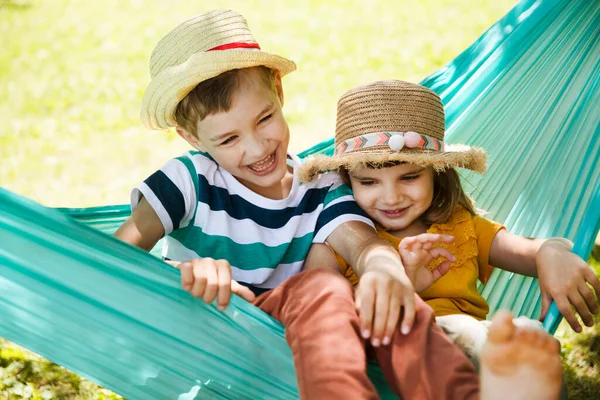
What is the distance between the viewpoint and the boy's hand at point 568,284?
1650mm

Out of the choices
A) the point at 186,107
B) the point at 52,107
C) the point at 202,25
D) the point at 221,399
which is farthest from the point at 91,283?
the point at 52,107

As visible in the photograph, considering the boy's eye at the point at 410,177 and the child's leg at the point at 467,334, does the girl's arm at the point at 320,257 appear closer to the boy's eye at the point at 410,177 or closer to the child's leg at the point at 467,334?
the boy's eye at the point at 410,177

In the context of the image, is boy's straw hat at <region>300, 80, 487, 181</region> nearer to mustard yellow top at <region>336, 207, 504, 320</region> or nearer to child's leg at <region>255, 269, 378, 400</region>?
mustard yellow top at <region>336, 207, 504, 320</region>

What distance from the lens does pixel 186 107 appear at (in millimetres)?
1853

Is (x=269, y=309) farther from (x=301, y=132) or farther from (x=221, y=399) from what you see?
(x=301, y=132)

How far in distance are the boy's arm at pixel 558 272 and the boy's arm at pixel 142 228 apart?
88 cm

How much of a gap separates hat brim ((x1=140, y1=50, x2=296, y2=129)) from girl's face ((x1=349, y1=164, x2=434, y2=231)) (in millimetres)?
375

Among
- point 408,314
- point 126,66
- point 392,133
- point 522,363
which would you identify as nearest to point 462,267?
point 392,133

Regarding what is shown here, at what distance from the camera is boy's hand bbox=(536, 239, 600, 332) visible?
5.41 feet

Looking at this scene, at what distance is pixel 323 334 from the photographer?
4.45 feet

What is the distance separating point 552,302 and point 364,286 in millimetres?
524

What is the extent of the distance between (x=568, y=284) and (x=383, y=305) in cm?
52

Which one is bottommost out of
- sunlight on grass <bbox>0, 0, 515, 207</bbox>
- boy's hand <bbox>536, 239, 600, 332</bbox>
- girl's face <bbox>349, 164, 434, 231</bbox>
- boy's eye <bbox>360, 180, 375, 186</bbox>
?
boy's hand <bbox>536, 239, 600, 332</bbox>

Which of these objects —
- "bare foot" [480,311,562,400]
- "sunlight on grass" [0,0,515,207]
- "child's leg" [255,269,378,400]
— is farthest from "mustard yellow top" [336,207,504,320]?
"sunlight on grass" [0,0,515,207]
